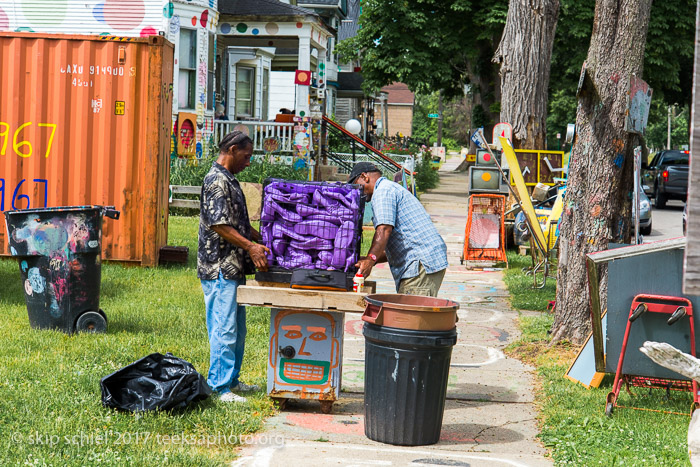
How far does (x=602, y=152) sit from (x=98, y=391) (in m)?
4.78

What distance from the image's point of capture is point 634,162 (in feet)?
25.4

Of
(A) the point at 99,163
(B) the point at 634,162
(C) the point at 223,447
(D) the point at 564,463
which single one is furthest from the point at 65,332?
(B) the point at 634,162

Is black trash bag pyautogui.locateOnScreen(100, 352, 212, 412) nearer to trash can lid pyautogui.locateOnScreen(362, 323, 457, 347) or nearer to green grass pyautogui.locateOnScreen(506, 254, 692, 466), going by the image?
trash can lid pyautogui.locateOnScreen(362, 323, 457, 347)

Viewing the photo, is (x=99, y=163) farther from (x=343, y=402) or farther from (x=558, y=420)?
(x=558, y=420)

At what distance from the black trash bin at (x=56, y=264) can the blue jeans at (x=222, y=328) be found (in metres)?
2.25

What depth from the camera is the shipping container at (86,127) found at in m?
11.0

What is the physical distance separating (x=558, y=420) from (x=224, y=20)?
18.7 metres

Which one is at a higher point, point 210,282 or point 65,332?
point 210,282

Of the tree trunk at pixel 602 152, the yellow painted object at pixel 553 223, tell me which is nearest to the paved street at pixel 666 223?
the yellow painted object at pixel 553 223

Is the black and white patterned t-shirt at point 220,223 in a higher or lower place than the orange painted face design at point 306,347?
higher

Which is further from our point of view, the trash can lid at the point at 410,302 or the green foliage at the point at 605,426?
the trash can lid at the point at 410,302

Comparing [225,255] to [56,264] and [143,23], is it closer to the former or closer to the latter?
[56,264]

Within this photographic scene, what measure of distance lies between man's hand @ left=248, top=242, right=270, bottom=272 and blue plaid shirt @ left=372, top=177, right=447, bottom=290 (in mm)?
839

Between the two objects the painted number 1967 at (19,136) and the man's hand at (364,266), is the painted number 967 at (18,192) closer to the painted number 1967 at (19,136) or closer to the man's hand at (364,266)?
the painted number 1967 at (19,136)
